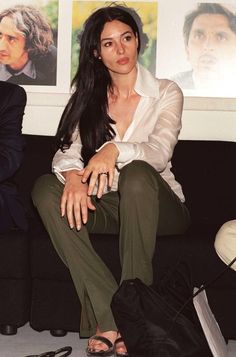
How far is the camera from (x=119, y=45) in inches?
116

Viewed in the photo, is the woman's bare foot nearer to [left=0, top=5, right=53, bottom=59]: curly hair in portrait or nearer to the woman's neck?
the woman's neck

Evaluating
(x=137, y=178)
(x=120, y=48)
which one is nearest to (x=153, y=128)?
(x=120, y=48)

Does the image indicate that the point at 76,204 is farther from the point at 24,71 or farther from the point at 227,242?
the point at 24,71

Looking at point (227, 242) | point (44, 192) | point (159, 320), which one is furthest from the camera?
point (44, 192)

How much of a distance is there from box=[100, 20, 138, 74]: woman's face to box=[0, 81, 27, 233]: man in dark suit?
40 centimetres

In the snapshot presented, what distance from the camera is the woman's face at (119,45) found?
2943mm

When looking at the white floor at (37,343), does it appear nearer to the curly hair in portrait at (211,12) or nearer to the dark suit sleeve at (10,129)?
the dark suit sleeve at (10,129)

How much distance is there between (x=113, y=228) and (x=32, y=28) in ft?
4.12

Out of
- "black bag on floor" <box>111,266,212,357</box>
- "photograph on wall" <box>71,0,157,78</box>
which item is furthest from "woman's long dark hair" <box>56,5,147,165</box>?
"black bag on floor" <box>111,266,212,357</box>

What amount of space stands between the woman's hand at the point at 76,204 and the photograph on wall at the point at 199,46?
1140 millimetres

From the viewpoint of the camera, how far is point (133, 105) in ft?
10.0

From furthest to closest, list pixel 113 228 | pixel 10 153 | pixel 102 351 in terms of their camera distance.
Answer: pixel 10 153
pixel 113 228
pixel 102 351

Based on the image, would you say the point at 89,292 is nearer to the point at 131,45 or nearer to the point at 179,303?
the point at 179,303

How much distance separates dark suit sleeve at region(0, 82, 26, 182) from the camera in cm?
300
